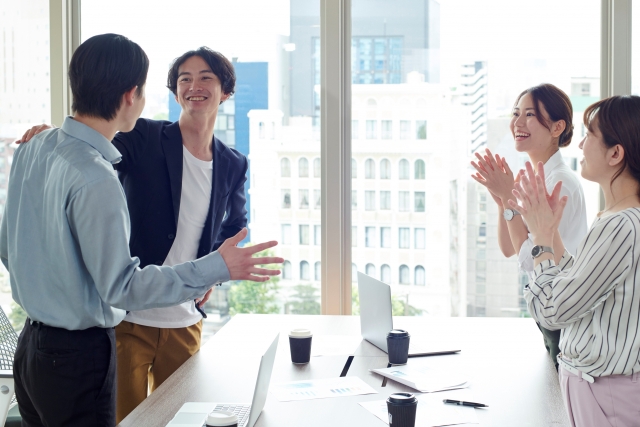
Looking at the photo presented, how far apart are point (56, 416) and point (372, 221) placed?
2.08 m

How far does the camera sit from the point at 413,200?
3.37 m

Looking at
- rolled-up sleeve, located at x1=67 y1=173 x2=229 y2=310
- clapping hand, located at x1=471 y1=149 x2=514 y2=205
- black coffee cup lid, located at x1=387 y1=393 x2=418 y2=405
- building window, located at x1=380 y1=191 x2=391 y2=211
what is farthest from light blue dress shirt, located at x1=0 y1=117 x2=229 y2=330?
building window, located at x1=380 y1=191 x2=391 y2=211

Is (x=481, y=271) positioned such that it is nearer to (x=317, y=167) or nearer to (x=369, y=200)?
(x=369, y=200)

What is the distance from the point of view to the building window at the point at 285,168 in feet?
11.2

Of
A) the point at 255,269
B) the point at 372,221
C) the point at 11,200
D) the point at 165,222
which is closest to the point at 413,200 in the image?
the point at 372,221

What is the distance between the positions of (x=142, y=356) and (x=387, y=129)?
1739mm

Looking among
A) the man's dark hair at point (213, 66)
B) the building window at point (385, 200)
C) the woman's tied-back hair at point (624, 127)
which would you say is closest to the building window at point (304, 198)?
the building window at point (385, 200)

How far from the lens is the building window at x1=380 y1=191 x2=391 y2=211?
3375mm

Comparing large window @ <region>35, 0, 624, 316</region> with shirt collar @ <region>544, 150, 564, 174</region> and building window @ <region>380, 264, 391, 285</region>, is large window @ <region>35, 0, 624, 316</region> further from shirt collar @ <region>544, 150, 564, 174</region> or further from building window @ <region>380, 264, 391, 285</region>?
shirt collar @ <region>544, 150, 564, 174</region>

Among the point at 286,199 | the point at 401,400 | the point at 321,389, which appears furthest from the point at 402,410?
the point at 286,199

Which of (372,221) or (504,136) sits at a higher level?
(504,136)

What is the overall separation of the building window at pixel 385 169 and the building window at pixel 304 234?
497mm

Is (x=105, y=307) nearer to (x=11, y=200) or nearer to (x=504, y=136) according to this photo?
(x=11, y=200)

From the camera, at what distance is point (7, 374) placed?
2.20 metres
